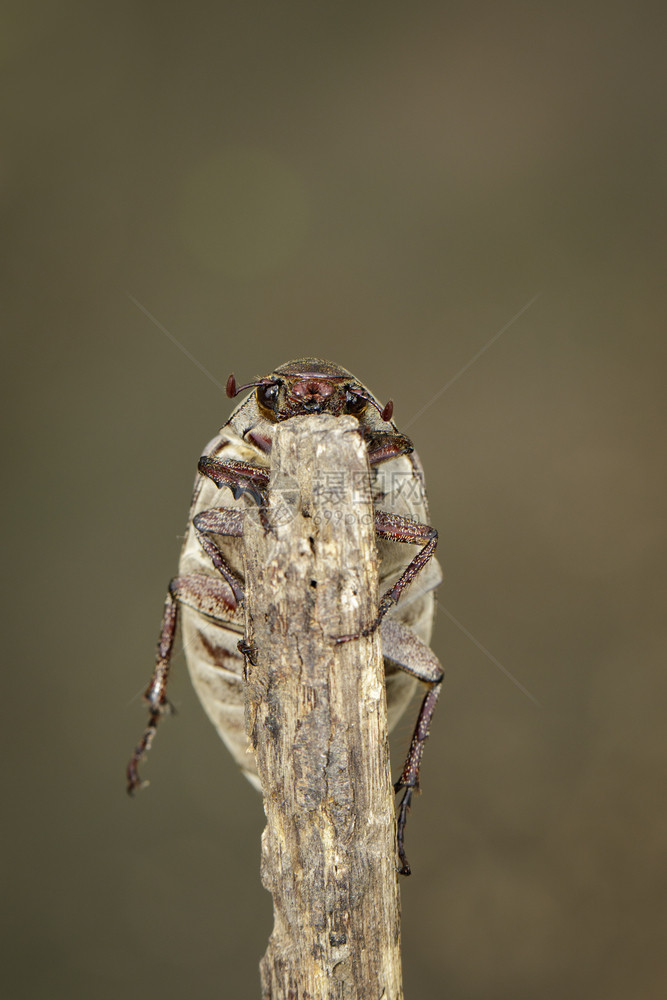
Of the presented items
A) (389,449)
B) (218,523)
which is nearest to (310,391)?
(389,449)

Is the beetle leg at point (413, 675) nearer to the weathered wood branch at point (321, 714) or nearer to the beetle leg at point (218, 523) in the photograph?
the weathered wood branch at point (321, 714)

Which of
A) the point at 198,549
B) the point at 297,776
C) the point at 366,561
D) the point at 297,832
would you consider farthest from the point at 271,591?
the point at 198,549

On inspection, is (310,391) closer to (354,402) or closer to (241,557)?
(354,402)

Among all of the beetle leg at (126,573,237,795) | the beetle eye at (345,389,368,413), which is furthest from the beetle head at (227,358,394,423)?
the beetle leg at (126,573,237,795)

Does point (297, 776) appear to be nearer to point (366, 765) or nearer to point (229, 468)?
point (366, 765)

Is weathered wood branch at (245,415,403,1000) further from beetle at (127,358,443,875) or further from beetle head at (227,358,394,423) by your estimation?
beetle head at (227,358,394,423)

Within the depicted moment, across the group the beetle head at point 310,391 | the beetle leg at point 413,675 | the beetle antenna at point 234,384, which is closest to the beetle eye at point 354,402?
the beetle head at point 310,391
